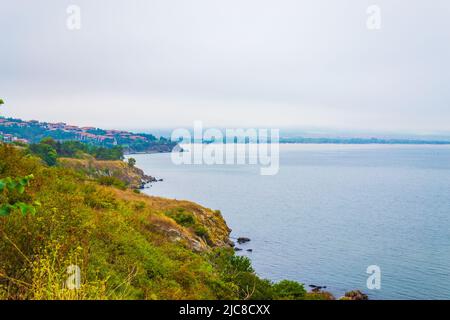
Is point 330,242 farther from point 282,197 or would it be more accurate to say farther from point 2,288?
point 2,288

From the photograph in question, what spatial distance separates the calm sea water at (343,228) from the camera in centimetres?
4759

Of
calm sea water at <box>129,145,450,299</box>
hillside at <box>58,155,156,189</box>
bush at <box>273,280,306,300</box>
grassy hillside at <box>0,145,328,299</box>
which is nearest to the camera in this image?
grassy hillside at <box>0,145,328,299</box>

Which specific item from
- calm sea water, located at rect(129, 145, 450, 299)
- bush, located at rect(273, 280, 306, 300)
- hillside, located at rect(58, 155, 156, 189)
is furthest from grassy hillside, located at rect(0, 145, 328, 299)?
hillside, located at rect(58, 155, 156, 189)

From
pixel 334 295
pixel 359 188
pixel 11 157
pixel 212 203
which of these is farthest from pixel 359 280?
pixel 359 188

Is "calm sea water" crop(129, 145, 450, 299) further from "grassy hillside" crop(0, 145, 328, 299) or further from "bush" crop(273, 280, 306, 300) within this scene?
"grassy hillside" crop(0, 145, 328, 299)

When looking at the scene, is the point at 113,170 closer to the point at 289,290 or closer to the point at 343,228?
the point at 343,228

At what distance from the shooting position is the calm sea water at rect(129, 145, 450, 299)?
156 ft

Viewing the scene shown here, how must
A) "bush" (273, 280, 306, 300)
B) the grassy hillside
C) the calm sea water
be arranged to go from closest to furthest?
the grassy hillside < "bush" (273, 280, 306, 300) < the calm sea water

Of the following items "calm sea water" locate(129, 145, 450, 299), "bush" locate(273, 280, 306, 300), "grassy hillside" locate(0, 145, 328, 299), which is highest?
"grassy hillside" locate(0, 145, 328, 299)

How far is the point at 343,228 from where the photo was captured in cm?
7256

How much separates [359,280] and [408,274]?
6.65 metres

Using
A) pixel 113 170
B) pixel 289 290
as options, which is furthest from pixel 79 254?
pixel 113 170

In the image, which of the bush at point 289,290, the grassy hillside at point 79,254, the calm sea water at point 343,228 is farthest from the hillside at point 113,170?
the grassy hillside at point 79,254

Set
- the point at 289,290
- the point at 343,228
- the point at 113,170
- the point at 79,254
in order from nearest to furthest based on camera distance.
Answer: the point at 79,254
the point at 289,290
the point at 343,228
the point at 113,170
